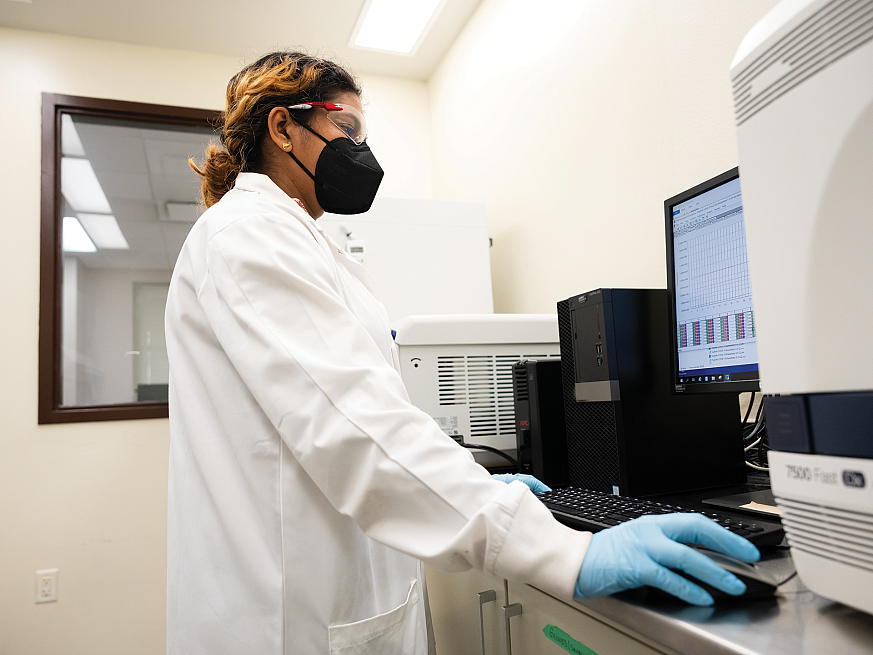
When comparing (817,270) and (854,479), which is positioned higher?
(817,270)

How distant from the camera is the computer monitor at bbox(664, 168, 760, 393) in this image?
800 millimetres

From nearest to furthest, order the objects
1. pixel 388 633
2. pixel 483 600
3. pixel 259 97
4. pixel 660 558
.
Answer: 1. pixel 660 558
2. pixel 388 633
3. pixel 483 600
4. pixel 259 97

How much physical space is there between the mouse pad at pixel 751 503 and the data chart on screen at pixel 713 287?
6.5 inches

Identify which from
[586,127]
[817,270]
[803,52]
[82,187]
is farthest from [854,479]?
[82,187]

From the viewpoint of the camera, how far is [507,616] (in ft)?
2.71

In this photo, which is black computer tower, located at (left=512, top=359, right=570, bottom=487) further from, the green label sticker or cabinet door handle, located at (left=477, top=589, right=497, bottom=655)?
the green label sticker

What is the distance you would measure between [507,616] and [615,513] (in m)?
0.24

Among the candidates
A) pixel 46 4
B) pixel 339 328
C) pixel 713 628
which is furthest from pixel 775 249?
pixel 46 4

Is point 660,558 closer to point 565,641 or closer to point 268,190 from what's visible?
point 565,641

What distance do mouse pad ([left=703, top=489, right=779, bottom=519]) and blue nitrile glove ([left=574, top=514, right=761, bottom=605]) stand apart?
0.18m

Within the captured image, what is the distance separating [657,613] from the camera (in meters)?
0.49

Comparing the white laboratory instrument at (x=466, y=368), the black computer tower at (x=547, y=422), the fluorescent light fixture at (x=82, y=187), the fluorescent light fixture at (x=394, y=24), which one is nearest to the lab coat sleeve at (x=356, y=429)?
the black computer tower at (x=547, y=422)

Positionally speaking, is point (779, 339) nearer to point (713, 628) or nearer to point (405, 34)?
point (713, 628)

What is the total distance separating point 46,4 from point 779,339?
283cm
